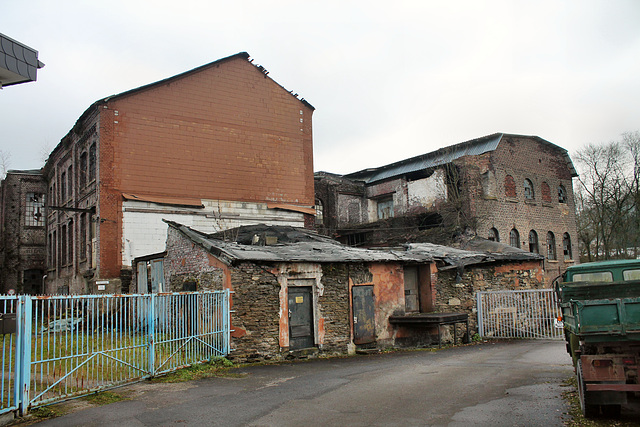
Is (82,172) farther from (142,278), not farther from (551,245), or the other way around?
(551,245)

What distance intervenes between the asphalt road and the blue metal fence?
581 mm

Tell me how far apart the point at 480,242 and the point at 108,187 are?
17.0 m

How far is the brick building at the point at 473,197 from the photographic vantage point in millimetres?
30422

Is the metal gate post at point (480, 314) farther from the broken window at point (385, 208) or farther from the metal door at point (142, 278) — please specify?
the broken window at point (385, 208)

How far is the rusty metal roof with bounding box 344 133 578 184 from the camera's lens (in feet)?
104

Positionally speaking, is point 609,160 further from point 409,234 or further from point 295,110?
point 295,110

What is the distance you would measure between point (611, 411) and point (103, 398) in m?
7.86

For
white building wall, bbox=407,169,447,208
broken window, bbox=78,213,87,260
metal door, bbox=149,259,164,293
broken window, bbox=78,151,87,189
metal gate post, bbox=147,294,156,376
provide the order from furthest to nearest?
1. white building wall, bbox=407,169,447,208
2. broken window, bbox=78,213,87,260
3. broken window, bbox=78,151,87,189
4. metal door, bbox=149,259,164,293
5. metal gate post, bbox=147,294,156,376

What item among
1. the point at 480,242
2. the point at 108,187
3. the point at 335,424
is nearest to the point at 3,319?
the point at 335,424

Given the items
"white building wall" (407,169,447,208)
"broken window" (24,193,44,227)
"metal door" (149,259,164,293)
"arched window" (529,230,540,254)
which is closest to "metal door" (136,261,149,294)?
"metal door" (149,259,164,293)

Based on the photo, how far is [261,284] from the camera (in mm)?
13969

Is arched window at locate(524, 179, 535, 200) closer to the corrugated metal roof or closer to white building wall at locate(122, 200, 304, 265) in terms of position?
the corrugated metal roof

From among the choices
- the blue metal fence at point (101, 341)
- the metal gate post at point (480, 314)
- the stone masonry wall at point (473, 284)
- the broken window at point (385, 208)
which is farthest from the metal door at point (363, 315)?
the broken window at point (385, 208)

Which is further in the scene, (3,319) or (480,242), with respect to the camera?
(480,242)
